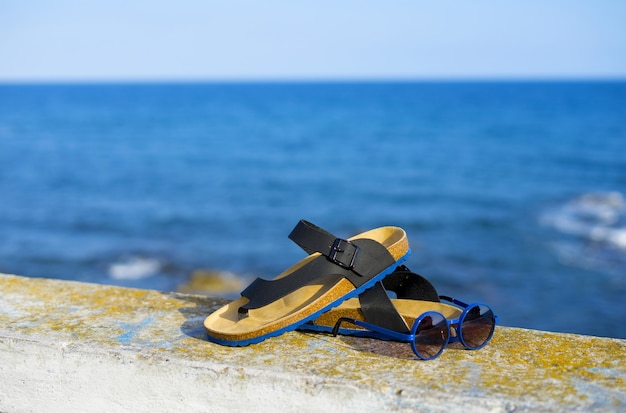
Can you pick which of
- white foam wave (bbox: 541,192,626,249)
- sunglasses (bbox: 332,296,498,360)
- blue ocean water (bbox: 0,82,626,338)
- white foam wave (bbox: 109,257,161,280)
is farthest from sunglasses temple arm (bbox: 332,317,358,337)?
white foam wave (bbox: 541,192,626,249)

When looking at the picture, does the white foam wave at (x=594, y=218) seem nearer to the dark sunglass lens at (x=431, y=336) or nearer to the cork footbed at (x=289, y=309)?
the cork footbed at (x=289, y=309)

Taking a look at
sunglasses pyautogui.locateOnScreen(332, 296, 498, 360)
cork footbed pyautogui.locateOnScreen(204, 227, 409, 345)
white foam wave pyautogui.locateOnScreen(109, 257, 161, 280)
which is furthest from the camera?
white foam wave pyautogui.locateOnScreen(109, 257, 161, 280)

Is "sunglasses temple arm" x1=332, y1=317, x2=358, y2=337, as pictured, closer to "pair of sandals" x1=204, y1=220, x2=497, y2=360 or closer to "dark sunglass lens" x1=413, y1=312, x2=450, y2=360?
"pair of sandals" x1=204, y1=220, x2=497, y2=360

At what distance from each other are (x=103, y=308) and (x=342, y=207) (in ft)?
58.9

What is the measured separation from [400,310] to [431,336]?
0.43 meters

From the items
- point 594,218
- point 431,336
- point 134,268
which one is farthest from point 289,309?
point 594,218

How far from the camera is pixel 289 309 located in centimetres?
268

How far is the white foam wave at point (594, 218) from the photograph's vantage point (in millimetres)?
15602

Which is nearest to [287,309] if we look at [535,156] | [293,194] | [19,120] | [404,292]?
[404,292]

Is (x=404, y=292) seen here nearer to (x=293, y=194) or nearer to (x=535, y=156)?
(x=293, y=194)

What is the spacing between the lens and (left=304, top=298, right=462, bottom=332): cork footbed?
2660 mm

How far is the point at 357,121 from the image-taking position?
60.7 metres

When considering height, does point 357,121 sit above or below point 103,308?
above

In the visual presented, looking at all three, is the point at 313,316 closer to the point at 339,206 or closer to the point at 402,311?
the point at 402,311
